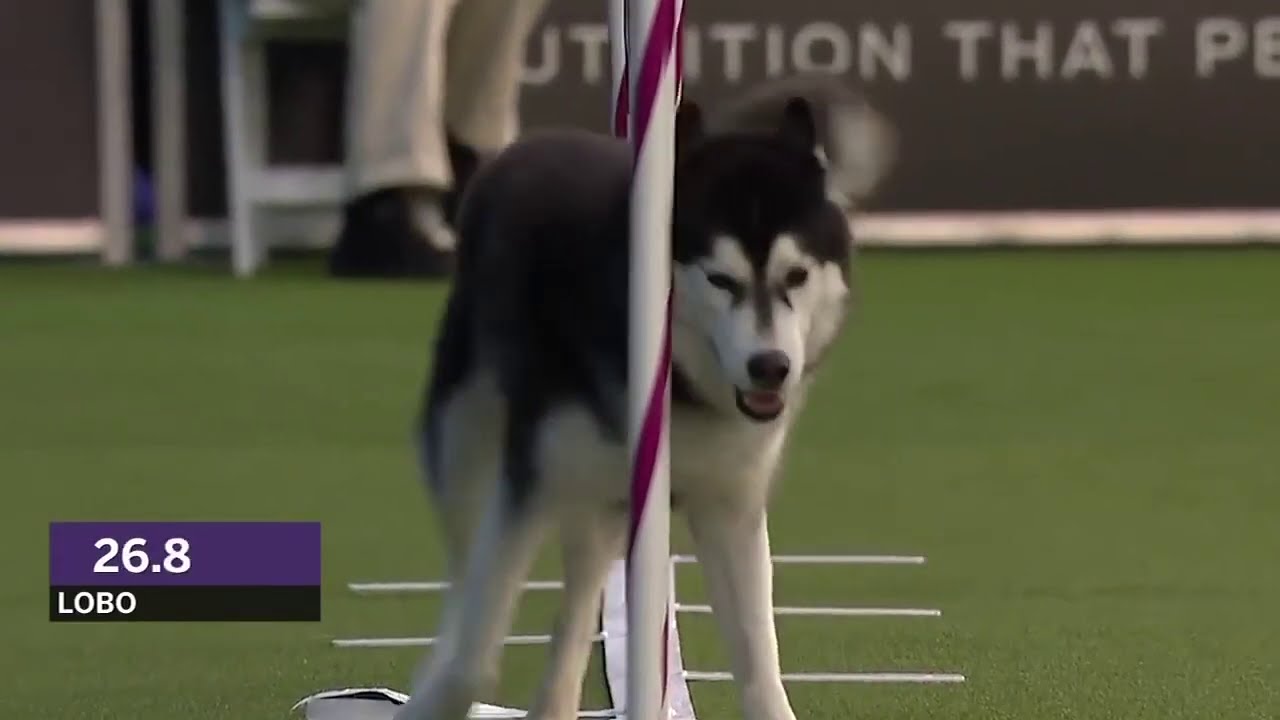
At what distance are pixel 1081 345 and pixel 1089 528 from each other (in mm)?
2295

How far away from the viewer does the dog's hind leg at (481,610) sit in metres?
2.27

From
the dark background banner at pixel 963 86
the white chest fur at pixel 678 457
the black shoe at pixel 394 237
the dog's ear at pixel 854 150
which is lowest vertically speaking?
the black shoe at pixel 394 237

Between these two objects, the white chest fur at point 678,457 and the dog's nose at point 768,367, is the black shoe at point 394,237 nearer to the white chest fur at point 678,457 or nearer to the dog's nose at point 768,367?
the white chest fur at point 678,457

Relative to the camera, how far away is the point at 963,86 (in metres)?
8.55

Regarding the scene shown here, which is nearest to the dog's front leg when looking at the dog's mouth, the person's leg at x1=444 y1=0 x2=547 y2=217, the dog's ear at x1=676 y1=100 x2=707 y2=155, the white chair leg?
the dog's mouth

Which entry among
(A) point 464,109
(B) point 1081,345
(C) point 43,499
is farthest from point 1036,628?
(A) point 464,109

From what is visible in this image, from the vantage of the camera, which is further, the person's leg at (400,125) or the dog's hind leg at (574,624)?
the person's leg at (400,125)

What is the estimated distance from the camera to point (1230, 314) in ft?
21.5

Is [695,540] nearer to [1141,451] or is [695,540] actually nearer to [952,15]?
[1141,451]

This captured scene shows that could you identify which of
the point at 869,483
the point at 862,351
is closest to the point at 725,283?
the point at 869,483

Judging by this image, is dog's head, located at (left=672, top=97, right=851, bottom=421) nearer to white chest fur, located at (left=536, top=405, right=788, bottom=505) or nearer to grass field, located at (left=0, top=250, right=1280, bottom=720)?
white chest fur, located at (left=536, top=405, right=788, bottom=505)

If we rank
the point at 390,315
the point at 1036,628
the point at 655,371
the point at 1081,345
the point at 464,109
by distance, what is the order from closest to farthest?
1. the point at 655,371
2. the point at 1036,628
3. the point at 1081,345
4. the point at 390,315
5. the point at 464,109

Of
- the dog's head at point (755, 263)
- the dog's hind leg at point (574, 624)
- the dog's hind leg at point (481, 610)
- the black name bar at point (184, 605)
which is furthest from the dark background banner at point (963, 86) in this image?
the dog's head at point (755, 263)

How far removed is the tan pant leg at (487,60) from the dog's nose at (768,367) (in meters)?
5.30
